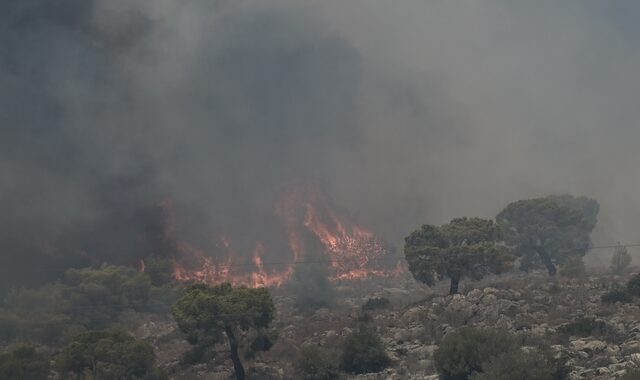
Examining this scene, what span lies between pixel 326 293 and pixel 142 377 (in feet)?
187

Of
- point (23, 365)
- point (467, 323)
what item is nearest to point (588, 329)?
point (467, 323)

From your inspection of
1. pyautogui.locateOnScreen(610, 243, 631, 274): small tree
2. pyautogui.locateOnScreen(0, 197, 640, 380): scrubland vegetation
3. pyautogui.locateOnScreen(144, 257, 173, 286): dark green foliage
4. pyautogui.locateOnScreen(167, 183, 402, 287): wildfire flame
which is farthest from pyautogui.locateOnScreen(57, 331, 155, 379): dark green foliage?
pyautogui.locateOnScreen(610, 243, 631, 274): small tree

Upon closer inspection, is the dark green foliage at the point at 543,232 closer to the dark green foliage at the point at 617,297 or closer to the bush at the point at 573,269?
the bush at the point at 573,269

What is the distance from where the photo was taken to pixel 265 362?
215ft

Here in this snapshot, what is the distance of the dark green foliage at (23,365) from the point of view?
58.7m

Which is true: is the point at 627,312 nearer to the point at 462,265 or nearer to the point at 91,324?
the point at 462,265

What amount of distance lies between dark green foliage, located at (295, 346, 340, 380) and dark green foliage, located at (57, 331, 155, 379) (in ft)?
48.1

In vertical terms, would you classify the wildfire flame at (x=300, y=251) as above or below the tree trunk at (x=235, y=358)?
above

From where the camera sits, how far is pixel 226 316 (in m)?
62.9

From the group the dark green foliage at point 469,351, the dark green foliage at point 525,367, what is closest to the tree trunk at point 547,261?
the dark green foliage at point 469,351

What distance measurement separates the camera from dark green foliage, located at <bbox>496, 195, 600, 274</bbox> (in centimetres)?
10550

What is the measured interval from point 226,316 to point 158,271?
2403 inches

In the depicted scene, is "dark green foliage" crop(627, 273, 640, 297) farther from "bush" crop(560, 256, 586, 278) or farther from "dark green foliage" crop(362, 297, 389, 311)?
"dark green foliage" crop(362, 297, 389, 311)

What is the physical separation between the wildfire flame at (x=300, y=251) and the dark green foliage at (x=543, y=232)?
40.9 meters
